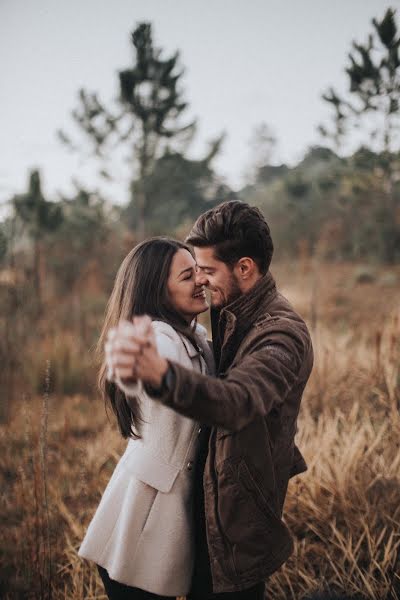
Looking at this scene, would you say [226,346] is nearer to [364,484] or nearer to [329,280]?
[364,484]

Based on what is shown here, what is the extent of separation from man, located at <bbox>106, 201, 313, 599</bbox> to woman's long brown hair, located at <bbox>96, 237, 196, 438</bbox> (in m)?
0.12

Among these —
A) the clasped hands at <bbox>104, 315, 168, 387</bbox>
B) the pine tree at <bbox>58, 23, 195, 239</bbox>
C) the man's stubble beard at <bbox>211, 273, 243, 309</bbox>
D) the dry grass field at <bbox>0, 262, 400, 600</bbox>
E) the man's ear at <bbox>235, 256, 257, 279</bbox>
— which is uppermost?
the pine tree at <bbox>58, 23, 195, 239</bbox>

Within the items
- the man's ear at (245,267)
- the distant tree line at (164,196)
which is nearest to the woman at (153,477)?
the man's ear at (245,267)

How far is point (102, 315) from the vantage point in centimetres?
952

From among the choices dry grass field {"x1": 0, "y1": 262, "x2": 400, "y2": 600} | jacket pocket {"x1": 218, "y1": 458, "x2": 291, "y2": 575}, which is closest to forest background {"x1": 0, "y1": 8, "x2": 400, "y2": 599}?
dry grass field {"x1": 0, "y1": 262, "x2": 400, "y2": 600}

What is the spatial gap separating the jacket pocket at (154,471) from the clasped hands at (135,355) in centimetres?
61

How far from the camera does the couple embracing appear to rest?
1405 mm

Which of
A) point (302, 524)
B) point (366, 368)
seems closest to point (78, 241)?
point (366, 368)

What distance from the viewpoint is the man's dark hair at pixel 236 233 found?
155cm

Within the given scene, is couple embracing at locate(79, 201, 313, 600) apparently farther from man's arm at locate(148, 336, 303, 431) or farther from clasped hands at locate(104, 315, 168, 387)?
clasped hands at locate(104, 315, 168, 387)

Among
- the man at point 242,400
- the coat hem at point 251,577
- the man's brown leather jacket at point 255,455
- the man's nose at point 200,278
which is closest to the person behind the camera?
the man at point 242,400

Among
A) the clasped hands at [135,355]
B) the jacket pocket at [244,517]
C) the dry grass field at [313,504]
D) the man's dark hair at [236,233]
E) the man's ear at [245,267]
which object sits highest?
the man's dark hair at [236,233]

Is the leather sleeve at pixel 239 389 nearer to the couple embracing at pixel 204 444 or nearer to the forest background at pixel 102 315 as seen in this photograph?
the couple embracing at pixel 204 444

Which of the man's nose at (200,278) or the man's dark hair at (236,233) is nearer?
the man's dark hair at (236,233)
